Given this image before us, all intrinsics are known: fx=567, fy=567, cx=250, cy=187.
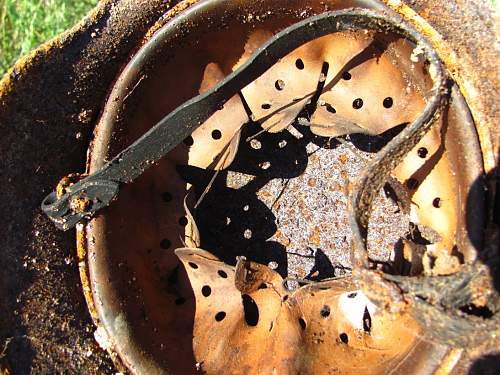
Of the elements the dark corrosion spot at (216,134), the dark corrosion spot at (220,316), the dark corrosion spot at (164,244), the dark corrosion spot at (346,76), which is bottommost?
the dark corrosion spot at (220,316)

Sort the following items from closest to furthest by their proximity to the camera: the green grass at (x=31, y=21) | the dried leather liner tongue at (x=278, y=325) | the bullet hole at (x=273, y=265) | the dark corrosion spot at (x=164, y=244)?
the dried leather liner tongue at (x=278, y=325) → the dark corrosion spot at (x=164, y=244) → the bullet hole at (x=273, y=265) → the green grass at (x=31, y=21)

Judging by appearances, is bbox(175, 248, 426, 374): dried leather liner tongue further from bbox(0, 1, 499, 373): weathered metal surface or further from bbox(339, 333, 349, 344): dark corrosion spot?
bbox(0, 1, 499, 373): weathered metal surface

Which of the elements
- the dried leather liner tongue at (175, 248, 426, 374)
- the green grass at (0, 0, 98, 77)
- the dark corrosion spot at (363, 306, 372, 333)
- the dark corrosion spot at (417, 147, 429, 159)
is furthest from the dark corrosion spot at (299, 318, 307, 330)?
the green grass at (0, 0, 98, 77)

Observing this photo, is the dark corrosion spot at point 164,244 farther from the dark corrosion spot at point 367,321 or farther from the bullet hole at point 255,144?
the dark corrosion spot at point 367,321

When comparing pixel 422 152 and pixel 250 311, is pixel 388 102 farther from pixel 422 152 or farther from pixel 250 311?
pixel 250 311

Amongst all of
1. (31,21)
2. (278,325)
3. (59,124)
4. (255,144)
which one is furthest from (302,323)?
(31,21)

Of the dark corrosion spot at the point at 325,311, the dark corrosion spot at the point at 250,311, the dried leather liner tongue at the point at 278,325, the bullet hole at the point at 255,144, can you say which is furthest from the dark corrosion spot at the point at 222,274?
the bullet hole at the point at 255,144
